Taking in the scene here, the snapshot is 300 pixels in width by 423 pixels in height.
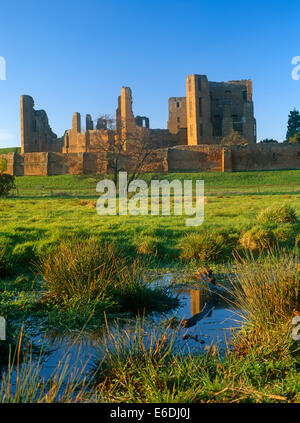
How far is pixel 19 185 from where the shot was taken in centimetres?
4353

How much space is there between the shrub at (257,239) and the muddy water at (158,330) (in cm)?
411

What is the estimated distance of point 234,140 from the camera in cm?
5600

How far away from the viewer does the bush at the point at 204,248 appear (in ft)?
32.9

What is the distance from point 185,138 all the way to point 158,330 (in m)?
58.7

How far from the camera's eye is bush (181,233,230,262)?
32.9 feet

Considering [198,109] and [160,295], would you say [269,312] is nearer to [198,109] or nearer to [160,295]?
[160,295]

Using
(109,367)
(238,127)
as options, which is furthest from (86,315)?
(238,127)

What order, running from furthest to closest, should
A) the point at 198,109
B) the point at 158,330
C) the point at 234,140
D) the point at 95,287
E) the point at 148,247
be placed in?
the point at 198,109 → the point at 234,140 → the point at 148,247 → the point at 95,287 → the point at 158,330

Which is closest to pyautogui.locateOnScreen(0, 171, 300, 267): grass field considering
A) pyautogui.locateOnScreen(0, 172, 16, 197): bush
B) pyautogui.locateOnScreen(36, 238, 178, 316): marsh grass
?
pyautogui.locateOnScreen(36, 238, 178, 316): marsh grass

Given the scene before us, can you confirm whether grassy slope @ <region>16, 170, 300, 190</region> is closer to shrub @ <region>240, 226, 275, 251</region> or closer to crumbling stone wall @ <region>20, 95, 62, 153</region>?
crumbling stone wall @ <region>20, 95, 62, 153</region>

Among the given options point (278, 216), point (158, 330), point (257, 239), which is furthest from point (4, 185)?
point (158, 330)

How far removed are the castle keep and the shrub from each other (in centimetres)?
2919

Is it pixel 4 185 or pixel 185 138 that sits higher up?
pixel 185 138
